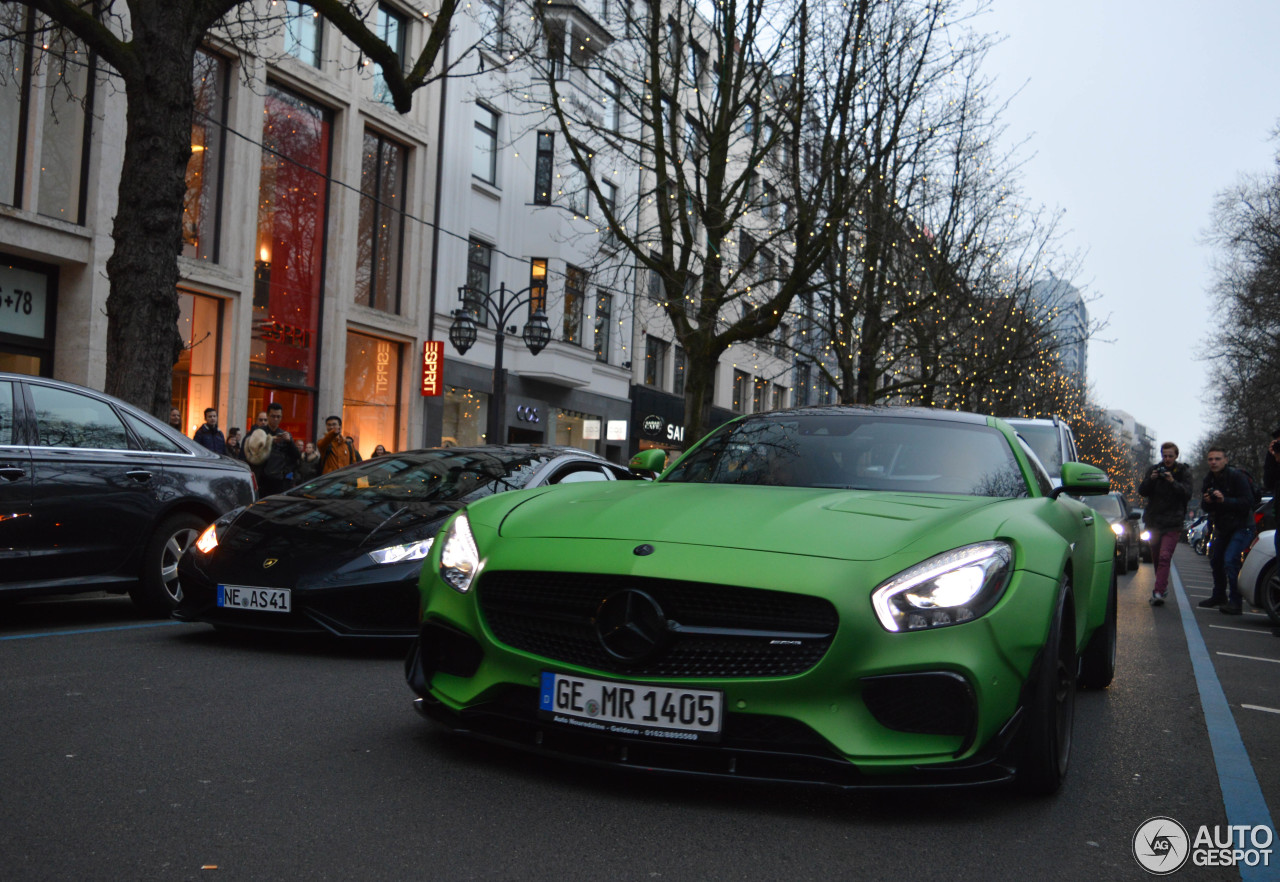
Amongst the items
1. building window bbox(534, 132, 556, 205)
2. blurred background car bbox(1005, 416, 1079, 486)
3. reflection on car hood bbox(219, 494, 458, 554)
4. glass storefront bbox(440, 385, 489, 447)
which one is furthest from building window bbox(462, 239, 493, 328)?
reflection on car hood bbox(219, 494, 458, 554)

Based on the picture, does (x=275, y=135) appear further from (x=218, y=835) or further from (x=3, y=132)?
(x=218, y=835)

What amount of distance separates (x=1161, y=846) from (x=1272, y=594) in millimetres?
9583

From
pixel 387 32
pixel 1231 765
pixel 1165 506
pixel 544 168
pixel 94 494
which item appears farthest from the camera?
pixel 544 168

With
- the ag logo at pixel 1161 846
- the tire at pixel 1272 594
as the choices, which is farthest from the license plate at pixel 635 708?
the tire at pixel 1272 594

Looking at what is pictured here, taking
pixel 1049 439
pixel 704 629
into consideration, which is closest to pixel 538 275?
pixel 1049 439

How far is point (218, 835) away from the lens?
3162 mm

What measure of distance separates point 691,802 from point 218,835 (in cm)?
137

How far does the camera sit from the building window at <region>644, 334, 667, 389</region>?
3862 centimetres

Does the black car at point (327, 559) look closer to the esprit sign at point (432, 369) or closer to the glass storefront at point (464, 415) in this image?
the esprit sign at point (432, 369)

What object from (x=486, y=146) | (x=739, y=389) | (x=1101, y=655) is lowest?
(x=1101, y=655)

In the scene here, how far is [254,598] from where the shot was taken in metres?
6.32

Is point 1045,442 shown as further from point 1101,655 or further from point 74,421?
point 74,421

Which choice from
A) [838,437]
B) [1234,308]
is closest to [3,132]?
[838,437]

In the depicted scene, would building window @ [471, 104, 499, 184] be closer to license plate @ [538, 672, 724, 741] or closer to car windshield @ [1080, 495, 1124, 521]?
car windshield @ [1080, 495, 1124, 521]
